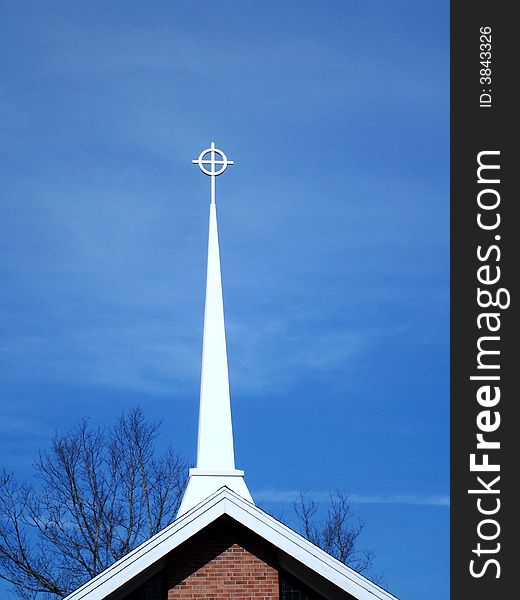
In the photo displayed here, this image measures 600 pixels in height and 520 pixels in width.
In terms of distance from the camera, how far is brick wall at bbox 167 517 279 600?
13.7 meters

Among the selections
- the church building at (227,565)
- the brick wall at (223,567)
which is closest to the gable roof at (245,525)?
the church building at (227,565)

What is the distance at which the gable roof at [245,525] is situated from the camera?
493 inches

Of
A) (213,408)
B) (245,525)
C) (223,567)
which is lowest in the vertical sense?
(223,567)

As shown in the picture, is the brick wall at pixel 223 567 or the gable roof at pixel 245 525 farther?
the brick wall at pixel 223 567

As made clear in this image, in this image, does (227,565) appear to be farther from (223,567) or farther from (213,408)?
A: (213,408)

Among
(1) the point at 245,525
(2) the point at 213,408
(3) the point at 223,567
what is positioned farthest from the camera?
(2) the point at 213,408

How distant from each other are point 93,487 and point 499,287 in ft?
79.7

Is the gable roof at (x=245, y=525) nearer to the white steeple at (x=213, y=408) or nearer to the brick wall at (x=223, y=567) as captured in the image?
the brick wall at (x=223, y=567)

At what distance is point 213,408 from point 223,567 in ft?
16.4

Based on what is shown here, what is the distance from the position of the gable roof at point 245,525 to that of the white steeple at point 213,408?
3.37 meters

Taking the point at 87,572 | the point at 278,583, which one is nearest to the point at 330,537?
the point at 87,572

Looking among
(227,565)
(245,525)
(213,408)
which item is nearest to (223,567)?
(227,565)

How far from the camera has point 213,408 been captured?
1847 cm

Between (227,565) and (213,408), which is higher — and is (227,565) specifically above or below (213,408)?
below
